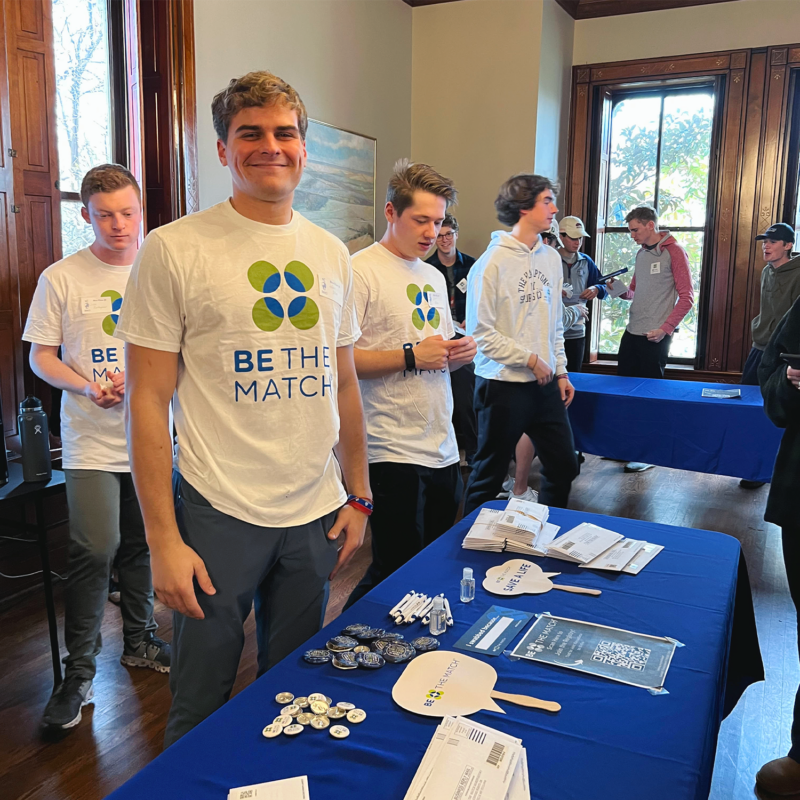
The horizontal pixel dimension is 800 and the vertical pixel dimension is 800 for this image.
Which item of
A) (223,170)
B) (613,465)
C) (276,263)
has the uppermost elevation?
(223,170)

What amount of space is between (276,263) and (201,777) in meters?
0.85

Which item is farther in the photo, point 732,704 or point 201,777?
point 732,704

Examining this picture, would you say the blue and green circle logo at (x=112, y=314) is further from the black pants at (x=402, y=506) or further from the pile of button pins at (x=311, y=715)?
the pile of button pins at (x=311, y=715)

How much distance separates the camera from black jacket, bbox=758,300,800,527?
179 cm

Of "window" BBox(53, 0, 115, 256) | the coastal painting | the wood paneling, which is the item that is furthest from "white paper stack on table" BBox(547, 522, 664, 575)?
the wood paneling

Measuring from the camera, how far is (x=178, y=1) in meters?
3.50

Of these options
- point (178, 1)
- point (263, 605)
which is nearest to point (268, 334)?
point (263, 605)

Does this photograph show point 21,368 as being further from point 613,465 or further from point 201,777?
point 613,465

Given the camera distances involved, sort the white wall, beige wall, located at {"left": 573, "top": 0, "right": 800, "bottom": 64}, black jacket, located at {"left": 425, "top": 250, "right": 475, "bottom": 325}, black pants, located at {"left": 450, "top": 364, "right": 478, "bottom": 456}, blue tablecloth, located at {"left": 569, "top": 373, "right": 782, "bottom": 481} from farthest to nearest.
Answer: the white wall < beige wall, located at {"left": 573, "top": 0, "right": 800, "bottom": 64} < black jacket, located at {"left": 425, "top": 250, "right": 475, "bottom": 325} < black pants, located at {"left": 450, "top": 364, "right": 478, "bottom": 456} < blue tablecloth, located at {"left": 569, "top": 373, "right": 782, "bottom": 481}

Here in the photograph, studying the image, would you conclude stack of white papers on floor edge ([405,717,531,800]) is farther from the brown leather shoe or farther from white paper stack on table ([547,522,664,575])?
the brown leather shoe

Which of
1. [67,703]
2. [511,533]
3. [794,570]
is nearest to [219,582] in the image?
[511,533]

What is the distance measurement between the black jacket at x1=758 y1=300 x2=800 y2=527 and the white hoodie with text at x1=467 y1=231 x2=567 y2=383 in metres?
1.17

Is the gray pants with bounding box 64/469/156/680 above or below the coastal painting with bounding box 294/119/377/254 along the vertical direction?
below

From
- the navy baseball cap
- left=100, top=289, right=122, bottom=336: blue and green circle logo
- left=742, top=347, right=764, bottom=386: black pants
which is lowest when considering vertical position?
left=742, top=347, right=764, bottom=386: black pants
